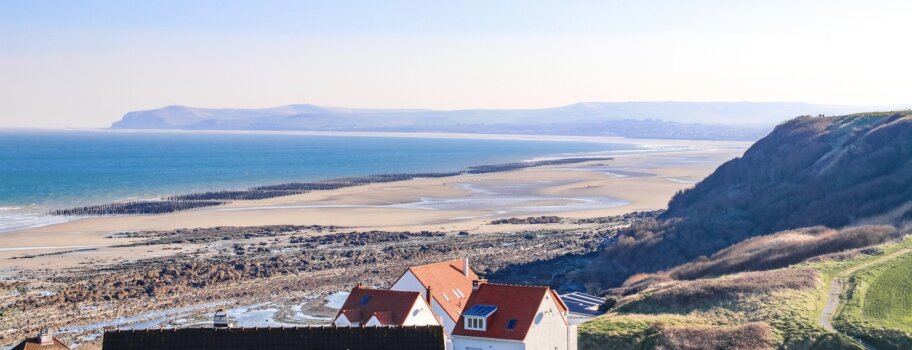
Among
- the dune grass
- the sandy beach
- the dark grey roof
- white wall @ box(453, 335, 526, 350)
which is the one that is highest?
the dark grey roof

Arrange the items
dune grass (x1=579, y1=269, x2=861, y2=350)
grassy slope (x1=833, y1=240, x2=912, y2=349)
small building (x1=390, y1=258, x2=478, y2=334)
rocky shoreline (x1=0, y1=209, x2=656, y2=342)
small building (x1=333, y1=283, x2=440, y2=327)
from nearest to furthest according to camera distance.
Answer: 1. small building (x1=333, y1=283, x2=440, y2=327)
2. grassy slope (x1=833, y1=240, x2=912, y2=349)
3. dune grass (x1=579, y1=269, x2=861, y2=350)
4. small building (x1=390, y1=258, x2=478, y2=334)
5. rocky shoreline (x1=0, y1=209, x2=656, y2=342)

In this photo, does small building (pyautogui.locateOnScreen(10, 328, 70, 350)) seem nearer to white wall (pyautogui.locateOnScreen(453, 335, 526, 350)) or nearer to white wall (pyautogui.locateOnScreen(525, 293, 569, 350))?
white wall (pyautogui.locateOnScreen(453, 335, 526, 350))

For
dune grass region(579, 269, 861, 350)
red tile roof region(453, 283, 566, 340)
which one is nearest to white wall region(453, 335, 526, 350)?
red tile roof region(453, 283, 566, 340)

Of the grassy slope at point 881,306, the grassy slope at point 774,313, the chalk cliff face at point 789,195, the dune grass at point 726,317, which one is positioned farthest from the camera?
the chalk cliff face at point 789,195

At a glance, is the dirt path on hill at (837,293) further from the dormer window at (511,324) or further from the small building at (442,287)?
the small building at (442,287)

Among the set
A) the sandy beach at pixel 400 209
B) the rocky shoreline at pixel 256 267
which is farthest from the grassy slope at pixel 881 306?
the sandy beach at pixel 400 209
